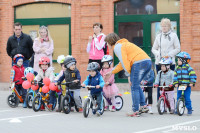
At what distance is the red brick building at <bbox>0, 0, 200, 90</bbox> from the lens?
60.9 ft

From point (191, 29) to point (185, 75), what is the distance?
24.3 ft

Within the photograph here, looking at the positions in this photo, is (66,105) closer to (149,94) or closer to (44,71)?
(44,71)

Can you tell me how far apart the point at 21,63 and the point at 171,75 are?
387 cm

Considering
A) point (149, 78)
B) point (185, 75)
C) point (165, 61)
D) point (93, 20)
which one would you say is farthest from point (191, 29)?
point (185, 75)

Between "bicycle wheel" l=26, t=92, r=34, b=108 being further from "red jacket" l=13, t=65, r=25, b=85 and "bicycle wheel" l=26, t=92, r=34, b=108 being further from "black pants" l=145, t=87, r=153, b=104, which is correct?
"black pants" l=145, t=87, r=153, b=104

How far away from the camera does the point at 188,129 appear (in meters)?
9.24

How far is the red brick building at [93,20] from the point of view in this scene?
18559 millimetres

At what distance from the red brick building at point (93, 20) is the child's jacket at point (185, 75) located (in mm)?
7005

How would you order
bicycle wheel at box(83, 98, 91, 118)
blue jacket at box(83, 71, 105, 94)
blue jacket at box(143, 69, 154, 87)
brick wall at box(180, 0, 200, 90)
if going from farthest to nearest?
brick wall at box(180, 0, 200, 90), blue jacket at box(143, 69, 154, 87), blue jacket at box(83, 71, 105, 94), bicycle wheel at box(83, 98, 91, 118)

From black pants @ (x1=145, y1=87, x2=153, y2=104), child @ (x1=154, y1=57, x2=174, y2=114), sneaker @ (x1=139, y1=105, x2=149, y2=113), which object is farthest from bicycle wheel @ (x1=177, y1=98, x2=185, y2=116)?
black pants @ (x1=145, y1=87, x2=153, y2=104)

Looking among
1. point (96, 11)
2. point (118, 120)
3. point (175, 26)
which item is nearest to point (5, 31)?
point (96, 11)

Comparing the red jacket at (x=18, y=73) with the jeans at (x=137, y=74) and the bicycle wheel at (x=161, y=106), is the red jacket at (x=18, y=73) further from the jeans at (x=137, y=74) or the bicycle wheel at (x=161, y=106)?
the bicycle wheel at (x=161, y=106)

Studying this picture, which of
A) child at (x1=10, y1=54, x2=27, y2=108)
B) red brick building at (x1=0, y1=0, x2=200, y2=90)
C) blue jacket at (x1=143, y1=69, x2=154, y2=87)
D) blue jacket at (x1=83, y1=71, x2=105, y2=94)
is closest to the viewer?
blue jacket at (x1=83, y1=71, x2=105, y2=94)

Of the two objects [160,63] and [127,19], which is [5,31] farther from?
[160,63]
